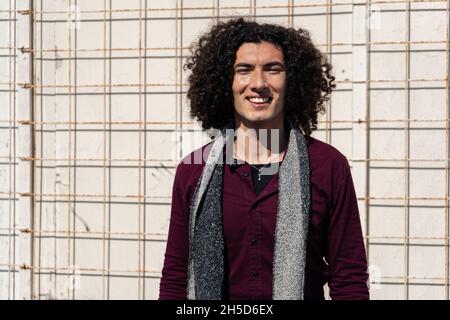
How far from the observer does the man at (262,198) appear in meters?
1.96

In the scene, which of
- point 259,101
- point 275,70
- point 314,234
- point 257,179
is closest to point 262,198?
point 257,179

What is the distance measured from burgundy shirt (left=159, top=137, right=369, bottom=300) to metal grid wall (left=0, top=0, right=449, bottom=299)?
65.3 inches

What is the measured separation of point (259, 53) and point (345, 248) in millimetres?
651

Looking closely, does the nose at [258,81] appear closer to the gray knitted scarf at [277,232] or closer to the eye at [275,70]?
the eye at [275,70]

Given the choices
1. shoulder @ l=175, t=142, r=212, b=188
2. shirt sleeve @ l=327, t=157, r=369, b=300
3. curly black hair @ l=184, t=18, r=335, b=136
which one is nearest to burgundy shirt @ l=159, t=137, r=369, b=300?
shirt sleeve @ l=327, t=157, r=369, b=300

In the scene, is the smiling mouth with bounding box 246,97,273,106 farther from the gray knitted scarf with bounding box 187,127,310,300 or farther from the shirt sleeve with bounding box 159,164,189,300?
the shirt sleeve with bounding box 159,164,189,300

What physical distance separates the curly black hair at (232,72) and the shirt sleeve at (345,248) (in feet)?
1.18

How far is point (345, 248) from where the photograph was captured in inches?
76.7

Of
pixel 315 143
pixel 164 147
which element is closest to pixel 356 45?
pixel 164 147

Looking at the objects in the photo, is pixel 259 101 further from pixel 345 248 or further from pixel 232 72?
pixel 345 248

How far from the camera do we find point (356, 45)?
3.59 meters

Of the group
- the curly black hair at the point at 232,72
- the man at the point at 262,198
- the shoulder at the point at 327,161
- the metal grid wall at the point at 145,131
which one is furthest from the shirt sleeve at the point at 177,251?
the metal grid wall at the point at 145,131
